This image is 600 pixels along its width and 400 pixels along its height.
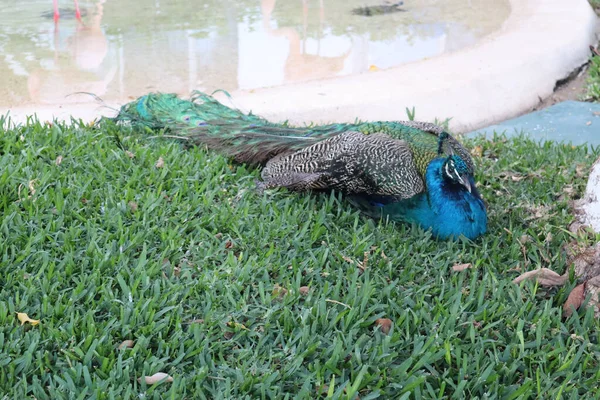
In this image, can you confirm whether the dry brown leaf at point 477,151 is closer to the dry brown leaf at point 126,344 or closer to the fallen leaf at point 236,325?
the fallen leaf at point 236,325

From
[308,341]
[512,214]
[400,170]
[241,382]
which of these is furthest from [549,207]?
[241,382]

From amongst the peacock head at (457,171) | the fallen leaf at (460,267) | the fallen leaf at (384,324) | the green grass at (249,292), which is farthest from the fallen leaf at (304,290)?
the peacock head at (457,171)

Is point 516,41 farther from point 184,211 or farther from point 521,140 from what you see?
point 184,211

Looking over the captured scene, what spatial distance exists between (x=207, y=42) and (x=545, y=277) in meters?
4.14

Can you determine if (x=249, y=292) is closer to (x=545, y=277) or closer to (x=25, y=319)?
(x=25, y=319)

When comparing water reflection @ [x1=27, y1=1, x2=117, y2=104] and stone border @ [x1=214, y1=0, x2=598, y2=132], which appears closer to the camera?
stone border @ [x1=214, y1=0, x2=598, y2=132]

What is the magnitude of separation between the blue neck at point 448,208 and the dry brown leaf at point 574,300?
20.7 inches

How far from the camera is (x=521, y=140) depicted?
→ 4.33 metres

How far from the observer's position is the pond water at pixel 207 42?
525 cm

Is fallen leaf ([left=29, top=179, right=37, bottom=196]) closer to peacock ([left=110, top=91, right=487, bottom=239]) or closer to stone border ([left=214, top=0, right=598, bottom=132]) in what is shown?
peacock ([left=110, top=91, right=487, bottom=239])

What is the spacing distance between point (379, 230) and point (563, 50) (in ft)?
10.9

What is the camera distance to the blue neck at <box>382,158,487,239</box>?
312 cm

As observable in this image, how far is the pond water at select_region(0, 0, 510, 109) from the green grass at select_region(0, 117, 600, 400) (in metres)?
1.71

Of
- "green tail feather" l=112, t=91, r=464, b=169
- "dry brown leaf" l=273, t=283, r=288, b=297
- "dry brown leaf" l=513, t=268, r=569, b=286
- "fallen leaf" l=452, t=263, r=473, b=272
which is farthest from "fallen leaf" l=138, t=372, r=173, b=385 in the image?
"green tail feather" l=112, t=91, r=464, b=169
